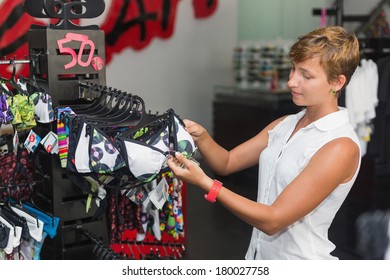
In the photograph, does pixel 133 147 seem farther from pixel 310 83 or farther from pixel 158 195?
pixel 310 83

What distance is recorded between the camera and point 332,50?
188 cm

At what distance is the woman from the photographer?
6.02 ft

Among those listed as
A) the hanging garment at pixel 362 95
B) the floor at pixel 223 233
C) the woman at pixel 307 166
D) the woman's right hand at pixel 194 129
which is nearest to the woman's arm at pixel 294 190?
the woman at pixel 307 166

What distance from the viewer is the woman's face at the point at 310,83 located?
1898 millimetres

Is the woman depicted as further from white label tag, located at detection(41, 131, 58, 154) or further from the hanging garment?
the hanging garment

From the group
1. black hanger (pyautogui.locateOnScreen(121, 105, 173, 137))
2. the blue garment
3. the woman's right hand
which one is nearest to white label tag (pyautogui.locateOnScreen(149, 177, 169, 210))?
the woman's right hand

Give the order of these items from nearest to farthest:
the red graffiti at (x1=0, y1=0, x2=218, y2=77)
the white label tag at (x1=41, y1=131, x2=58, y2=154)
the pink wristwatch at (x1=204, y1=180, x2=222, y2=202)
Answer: the pink wristwatch at (x1=204, y1=180, x2=222, y2=202)
the white label tag at (x1=41, y1=131, x2=58, y2=154)
the red graffiti at (x1=0, y1=0, x2=218, y2=77)

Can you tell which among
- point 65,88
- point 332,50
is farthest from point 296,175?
point 65,88

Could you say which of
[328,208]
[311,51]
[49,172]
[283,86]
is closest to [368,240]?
[328,208]

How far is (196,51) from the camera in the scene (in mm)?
6594

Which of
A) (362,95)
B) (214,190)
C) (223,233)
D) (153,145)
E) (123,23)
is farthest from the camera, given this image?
(123,23)

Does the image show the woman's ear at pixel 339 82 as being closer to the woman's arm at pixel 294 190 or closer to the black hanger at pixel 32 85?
the woman's arm at pixel 294 190

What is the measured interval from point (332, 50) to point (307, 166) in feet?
1.35
